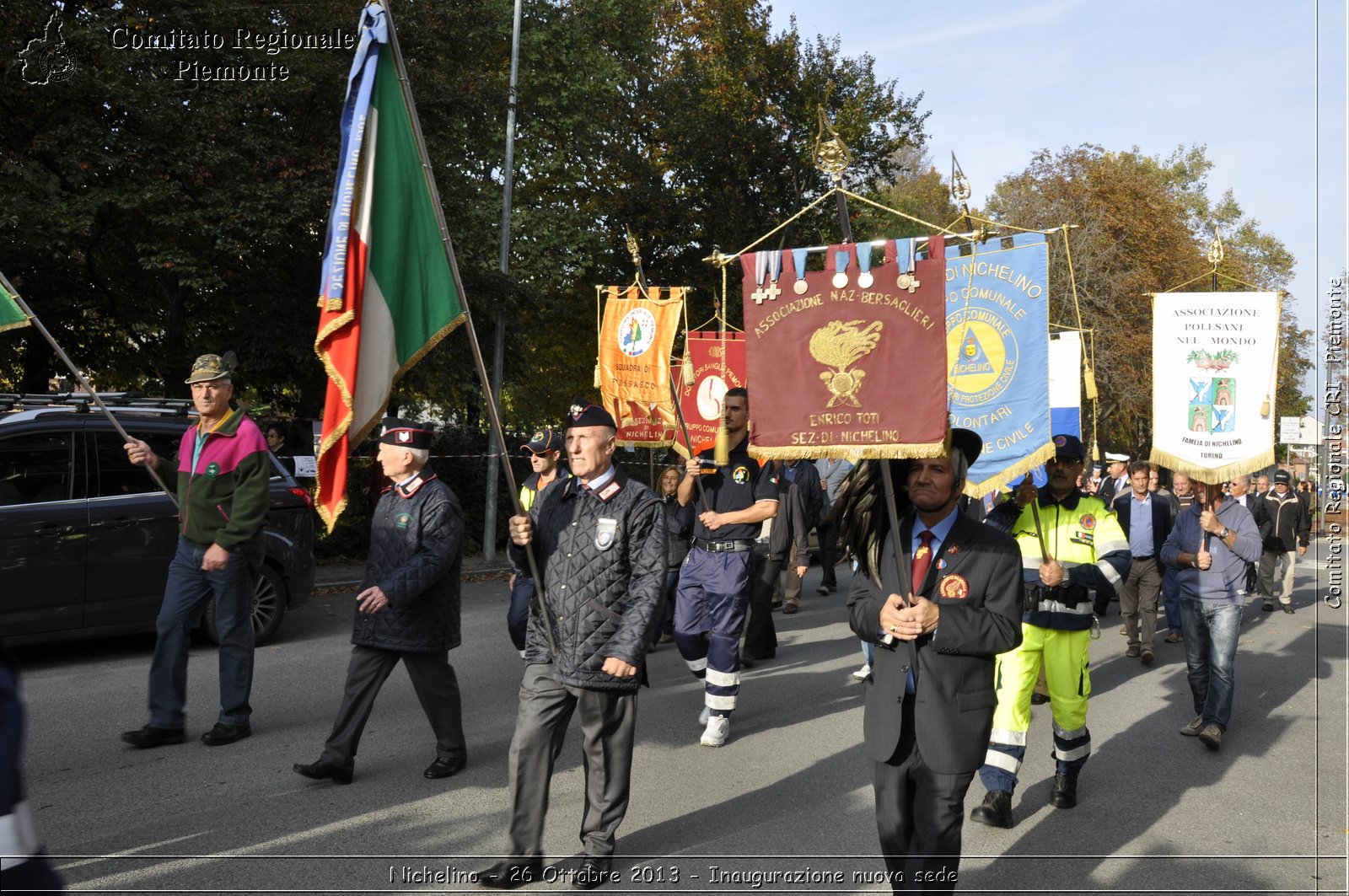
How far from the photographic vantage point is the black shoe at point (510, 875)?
4.62 m

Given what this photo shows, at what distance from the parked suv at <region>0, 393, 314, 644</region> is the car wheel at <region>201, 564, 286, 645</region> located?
455mm

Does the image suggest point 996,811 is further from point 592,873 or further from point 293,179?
point 293,179

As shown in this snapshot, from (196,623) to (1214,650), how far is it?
6.53m

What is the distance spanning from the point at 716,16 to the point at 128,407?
22811 mm

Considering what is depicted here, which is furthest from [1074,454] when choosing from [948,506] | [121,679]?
[121,679]

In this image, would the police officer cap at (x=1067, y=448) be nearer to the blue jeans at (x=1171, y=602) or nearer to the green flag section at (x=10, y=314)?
the green flag section at (x=10, y=314)

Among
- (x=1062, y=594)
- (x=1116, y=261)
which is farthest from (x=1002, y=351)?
(x=1116, y=261)

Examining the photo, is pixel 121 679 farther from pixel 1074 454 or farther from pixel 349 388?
pixel 1074 454

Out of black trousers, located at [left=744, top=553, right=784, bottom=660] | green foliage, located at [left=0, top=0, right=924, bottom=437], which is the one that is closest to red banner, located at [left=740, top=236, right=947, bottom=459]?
black trousers, located at [left=744, top=553, right=784, bottom=660]

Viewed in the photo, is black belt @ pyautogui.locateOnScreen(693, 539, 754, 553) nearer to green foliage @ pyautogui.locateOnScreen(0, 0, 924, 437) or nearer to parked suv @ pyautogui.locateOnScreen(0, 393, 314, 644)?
parked suv @ pyautogui.locateOnScreen(0, 393, 314, 644)

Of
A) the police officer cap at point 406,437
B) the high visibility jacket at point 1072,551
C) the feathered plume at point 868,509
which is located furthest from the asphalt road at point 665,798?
the police officer cap at point 406,437

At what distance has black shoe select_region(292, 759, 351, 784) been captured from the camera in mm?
5852

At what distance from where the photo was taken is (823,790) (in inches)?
240

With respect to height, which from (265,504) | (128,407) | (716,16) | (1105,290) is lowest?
(265,504)
